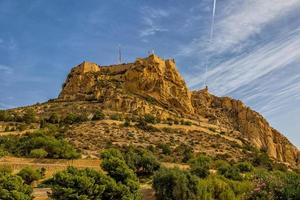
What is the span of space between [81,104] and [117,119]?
13.2 meters

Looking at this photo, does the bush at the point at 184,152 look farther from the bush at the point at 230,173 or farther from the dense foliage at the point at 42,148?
the dense foliage at the point at 42,148

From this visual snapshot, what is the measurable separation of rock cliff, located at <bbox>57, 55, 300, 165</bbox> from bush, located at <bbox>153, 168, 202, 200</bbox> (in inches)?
1845

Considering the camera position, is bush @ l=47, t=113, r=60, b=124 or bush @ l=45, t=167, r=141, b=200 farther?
bush @ l=47, t=113, r=60, b=124

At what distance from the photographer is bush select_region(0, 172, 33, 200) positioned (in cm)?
2442

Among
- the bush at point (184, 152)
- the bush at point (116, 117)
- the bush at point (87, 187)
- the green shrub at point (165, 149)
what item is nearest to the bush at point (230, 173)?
the bush at point (87, 187)

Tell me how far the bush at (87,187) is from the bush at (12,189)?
150 cm

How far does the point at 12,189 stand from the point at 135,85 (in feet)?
201

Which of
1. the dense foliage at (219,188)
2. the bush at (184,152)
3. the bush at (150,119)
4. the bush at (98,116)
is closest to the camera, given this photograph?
the dense foliage at (219,188)

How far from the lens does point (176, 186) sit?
29.2m

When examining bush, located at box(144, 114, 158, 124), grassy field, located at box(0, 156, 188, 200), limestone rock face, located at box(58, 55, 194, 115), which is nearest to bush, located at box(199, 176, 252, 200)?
grassy field, located at box(0, 156, 188, 200)

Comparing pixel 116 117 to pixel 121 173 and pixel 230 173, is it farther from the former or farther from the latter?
pixel 121 173

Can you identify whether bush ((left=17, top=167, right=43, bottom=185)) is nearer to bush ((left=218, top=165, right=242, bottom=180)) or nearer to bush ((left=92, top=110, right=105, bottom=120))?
bush ((left=218, top=165, right=242, bottom=180))

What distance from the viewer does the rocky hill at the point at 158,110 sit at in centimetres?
6391

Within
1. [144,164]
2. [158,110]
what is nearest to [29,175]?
[144,164]
